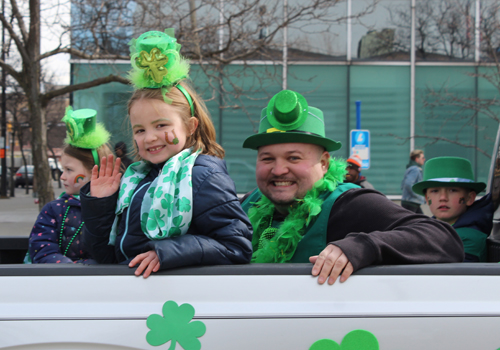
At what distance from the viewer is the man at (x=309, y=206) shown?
1813 millimetres

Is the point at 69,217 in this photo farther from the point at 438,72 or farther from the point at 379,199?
the point at 438,72

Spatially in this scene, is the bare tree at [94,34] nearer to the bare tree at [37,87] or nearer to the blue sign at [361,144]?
the bare tree at [37,87]

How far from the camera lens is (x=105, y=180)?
194 centimetres

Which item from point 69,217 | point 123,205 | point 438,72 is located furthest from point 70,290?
point 438,72

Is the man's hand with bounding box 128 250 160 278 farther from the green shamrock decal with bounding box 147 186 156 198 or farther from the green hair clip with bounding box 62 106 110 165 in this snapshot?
the green hair clip with bounding box 62 106 110 165

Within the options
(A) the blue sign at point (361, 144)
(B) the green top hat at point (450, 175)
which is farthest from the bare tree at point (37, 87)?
(B) the green top hat at point (450, 175)

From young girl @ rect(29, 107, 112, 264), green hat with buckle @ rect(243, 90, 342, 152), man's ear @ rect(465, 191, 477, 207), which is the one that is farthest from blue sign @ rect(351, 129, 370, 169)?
green hat with buckle @ rect(243, 90, 342, 152)

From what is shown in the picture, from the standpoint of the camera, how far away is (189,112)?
2057 mm

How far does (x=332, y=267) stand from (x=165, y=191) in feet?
2.22

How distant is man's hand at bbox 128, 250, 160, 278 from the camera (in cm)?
153

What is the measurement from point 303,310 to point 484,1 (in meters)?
12.8

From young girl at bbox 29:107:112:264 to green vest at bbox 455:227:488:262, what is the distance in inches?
83.1

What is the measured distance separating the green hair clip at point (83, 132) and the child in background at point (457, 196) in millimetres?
2147

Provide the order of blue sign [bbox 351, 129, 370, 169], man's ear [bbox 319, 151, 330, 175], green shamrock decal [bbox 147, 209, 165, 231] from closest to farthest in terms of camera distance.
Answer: green shamrock decal [bbox 147, 209, 165, 231], man's ear [bbox 319, 151, 330, 175], blue sign [bbox 351, 129, 370, 169]
